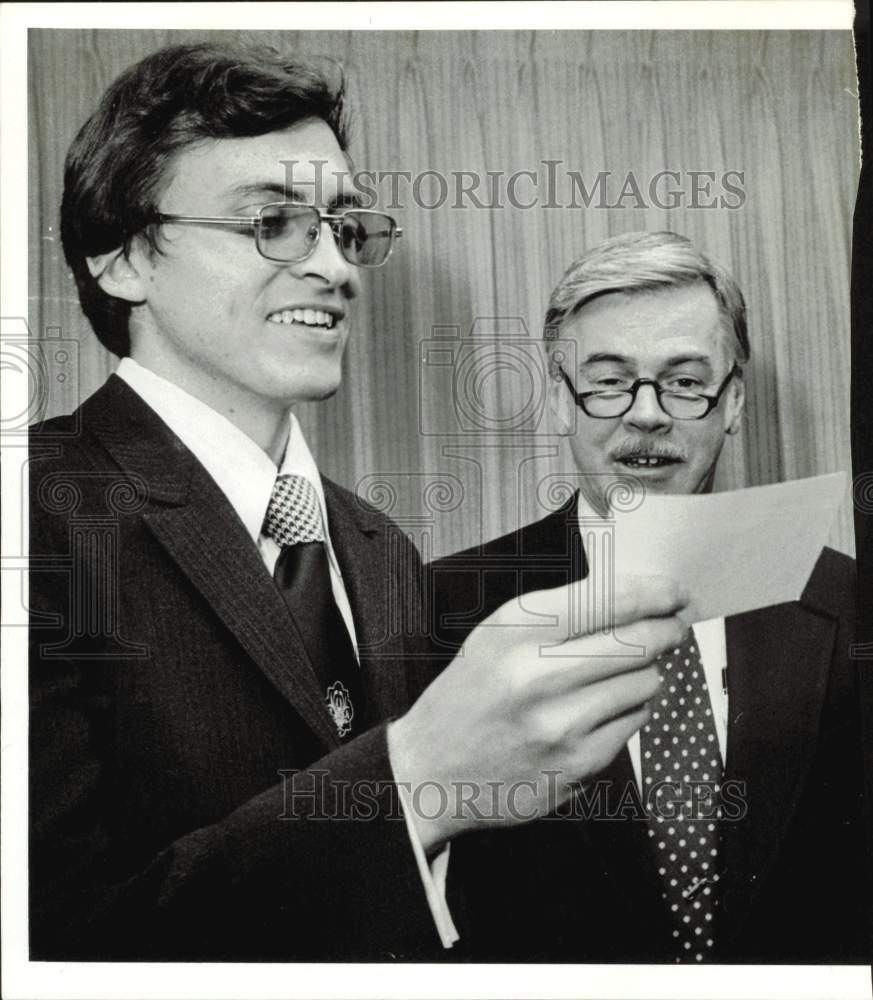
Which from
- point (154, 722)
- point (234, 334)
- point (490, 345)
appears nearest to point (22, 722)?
point (154, 722)

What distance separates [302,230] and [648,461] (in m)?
0.74

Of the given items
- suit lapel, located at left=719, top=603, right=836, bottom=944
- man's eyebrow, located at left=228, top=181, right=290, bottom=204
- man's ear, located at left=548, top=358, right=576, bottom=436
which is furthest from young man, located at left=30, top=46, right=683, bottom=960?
man's ear, located at left=548, top=358, right=576, bottom=436

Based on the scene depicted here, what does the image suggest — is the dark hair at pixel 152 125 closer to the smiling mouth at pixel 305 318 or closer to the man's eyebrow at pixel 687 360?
the smiling mouth at pixel 305 318

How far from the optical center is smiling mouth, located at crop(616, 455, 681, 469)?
227cm

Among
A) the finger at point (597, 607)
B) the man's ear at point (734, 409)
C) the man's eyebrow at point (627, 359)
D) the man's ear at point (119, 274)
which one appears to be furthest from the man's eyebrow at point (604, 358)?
the man's ear at point (119, 274)

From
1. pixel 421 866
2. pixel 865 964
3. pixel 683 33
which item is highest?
pixel 683 33

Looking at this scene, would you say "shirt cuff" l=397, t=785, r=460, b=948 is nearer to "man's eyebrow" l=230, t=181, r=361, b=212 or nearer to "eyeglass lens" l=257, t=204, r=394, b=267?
"eyeglass lens" l=257, t=204, r=394, b=267

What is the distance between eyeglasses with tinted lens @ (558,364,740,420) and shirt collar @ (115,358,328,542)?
0.56 meters

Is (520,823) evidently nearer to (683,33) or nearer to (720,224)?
(720,224)

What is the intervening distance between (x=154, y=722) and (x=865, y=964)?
53.0 inches

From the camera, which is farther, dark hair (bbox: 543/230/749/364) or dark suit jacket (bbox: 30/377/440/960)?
dark hair (bbox: 543/230/749/364)

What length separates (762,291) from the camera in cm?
233

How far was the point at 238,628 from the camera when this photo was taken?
2184 millimetres

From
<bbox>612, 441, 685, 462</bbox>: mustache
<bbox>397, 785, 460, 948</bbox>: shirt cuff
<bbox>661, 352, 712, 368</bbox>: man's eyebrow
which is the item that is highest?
<bbox>661, 352, 712, 368</bbox>: man's eyebrow
